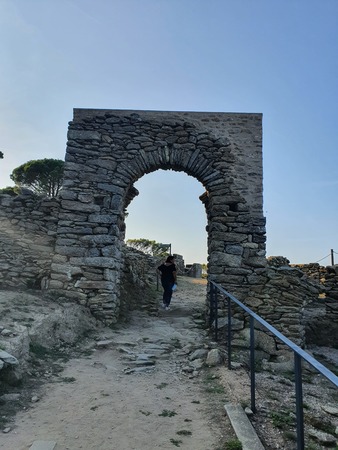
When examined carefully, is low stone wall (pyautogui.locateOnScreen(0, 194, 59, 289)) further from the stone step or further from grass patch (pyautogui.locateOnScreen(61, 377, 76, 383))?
the stone step

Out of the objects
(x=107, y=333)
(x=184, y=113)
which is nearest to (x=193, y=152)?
(x=184, y=113)

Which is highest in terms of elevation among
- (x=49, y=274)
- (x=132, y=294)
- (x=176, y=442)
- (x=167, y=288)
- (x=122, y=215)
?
(x=122, y=215)

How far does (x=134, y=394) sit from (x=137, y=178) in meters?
5.12

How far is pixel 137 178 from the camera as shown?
800cm

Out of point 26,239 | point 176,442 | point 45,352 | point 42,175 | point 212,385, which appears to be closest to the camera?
point 176,442

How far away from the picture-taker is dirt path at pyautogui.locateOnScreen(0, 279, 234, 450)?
Result: 111 inches

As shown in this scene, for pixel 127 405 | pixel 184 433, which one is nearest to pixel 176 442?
pixel 184 433

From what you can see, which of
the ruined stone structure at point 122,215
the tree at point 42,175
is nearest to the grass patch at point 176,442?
the ruined stone structure at point 122,215

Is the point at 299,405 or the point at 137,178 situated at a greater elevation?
the point at 137,178

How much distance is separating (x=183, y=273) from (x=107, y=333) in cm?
1358

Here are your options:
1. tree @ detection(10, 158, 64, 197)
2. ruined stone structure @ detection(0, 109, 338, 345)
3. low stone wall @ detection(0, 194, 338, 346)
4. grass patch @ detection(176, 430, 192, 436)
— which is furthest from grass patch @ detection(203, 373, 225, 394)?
tree @ detection(10, 158, 64, 197)

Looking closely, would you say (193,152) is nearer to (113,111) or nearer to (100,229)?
(113,111)

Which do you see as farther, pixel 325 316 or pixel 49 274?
pixel 325 316

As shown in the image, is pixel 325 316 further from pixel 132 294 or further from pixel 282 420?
pixel 282 420
